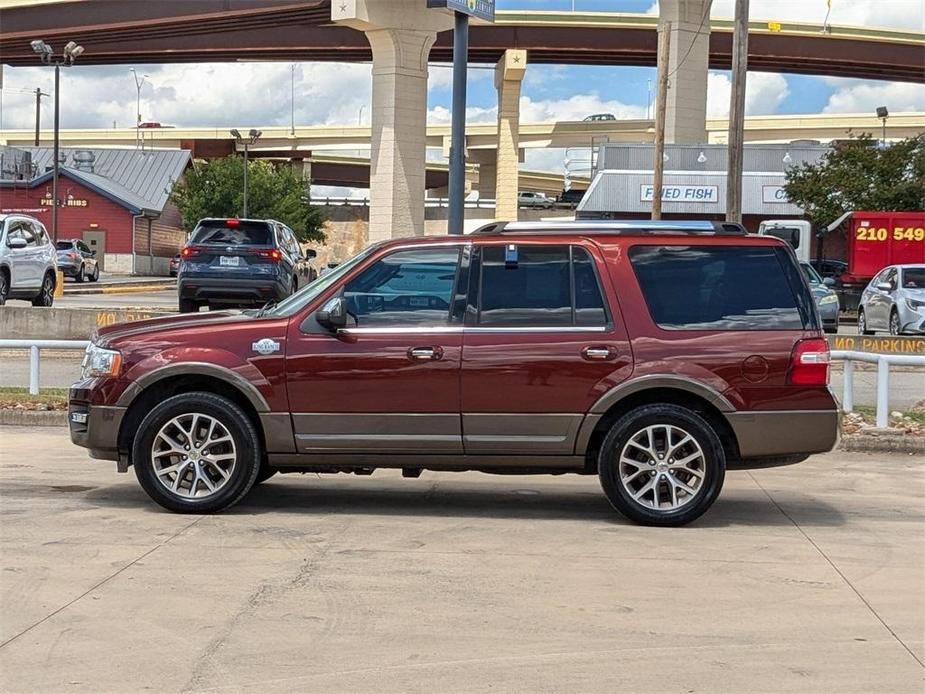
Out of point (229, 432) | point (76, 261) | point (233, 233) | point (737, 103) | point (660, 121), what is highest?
point (660, 121)

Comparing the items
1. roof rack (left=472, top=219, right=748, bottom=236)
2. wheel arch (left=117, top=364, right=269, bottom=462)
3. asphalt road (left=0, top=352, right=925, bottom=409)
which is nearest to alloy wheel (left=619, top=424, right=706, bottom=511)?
roof rack (left=472, top=219, right=748, bottom=236)

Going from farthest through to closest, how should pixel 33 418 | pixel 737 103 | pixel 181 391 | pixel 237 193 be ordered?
pixel 237 193 < pixel 737 103 < pixel 33 418 < pixel 181 391

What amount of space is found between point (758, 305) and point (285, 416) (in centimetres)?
316

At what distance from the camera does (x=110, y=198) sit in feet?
237

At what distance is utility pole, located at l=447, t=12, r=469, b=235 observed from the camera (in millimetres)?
22250

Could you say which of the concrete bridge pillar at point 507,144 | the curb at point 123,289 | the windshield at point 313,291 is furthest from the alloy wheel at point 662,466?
the concrete bridge pillar at point 507,144

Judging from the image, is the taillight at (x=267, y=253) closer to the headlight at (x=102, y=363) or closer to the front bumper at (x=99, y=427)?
the headlight at (x=102, y=363)

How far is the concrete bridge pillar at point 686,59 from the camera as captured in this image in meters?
43.6

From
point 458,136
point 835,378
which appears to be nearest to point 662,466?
point 835,378

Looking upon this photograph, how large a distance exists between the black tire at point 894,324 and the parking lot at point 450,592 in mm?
15790

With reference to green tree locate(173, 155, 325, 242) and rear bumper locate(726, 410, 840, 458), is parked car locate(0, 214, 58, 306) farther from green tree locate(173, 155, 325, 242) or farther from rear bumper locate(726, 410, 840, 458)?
green tree locate(173, 155, 325, 242)

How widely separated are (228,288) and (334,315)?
44.8ft

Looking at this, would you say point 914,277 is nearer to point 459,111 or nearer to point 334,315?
point 459,111

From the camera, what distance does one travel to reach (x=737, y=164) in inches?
1031
